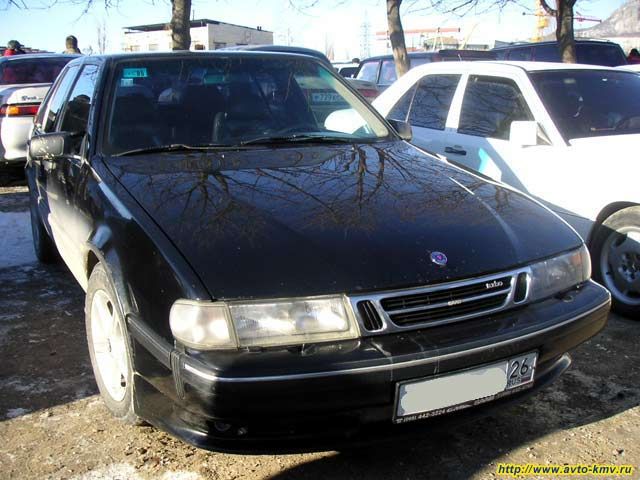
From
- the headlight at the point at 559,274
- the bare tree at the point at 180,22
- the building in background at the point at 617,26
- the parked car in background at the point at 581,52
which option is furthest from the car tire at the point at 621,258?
the building in background at the point at 617,26

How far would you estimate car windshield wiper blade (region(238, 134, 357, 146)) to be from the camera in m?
3.29

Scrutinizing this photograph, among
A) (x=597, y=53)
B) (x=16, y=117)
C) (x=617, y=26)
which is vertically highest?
(x=617, y=26)

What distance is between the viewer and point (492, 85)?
5.00 metres

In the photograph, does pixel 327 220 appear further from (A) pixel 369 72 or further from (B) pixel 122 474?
(A) pixel 369 72

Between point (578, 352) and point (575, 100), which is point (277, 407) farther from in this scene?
point (575, 100)

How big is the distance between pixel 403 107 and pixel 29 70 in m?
6.01

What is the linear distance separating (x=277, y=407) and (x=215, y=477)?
617 millimetres

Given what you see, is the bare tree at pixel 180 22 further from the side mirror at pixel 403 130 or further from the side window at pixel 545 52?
the side mirror at pixel 403 130

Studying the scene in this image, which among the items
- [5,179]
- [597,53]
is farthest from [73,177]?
[597,53]

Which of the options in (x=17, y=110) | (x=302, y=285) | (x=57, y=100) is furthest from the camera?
(x=17, y=110)

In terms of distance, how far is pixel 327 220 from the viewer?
95.3 inches

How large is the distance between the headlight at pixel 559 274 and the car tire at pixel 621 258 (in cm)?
143

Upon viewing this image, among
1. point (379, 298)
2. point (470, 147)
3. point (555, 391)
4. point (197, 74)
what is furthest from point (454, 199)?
point (470, 147)

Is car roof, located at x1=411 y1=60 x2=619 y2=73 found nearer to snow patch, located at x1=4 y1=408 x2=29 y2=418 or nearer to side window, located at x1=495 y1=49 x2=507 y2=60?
snow patch, located at x1=4 y1=408 x2=29 y2=418
